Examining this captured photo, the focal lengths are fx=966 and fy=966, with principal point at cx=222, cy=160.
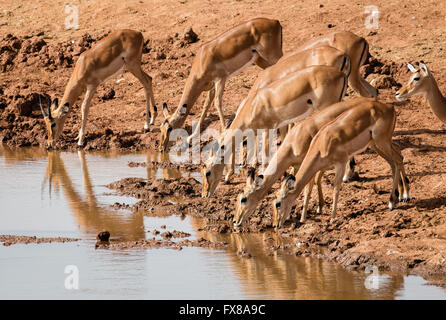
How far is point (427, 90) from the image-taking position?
14375 mm

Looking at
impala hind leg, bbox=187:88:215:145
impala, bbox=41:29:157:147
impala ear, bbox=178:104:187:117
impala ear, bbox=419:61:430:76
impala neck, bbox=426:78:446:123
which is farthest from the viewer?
impala, bbox=41:29:157:147

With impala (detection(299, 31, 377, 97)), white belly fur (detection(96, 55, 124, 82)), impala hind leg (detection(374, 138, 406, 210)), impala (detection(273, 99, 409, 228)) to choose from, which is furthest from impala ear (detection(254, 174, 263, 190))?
white belly fur (detection(96, 55, 124, 82))

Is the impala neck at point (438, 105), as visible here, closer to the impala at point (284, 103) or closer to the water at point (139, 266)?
the impala at point (284, 103)

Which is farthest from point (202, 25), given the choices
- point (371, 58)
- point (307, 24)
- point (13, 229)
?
point (13, 229)

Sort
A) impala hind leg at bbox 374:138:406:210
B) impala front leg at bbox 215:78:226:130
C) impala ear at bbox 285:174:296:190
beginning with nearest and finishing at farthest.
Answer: impala ear at bbox 285:174:296:190 < impala hind leg at bbox 374:138:406:210 < impala front leg at bbox 215:78:226:130

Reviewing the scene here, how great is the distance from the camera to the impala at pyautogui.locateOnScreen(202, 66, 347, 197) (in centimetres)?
1234

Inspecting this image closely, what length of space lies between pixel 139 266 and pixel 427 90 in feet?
21.3

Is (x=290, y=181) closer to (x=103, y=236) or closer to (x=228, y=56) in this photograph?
(x=103, y=236)

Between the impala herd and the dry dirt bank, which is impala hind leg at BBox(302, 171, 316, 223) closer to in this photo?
the impala herd

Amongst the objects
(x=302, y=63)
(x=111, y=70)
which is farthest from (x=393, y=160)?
(x=111, y=70)

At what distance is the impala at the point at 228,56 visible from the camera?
15688 millimetres

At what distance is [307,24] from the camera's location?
19672 mm

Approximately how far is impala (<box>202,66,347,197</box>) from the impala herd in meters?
0.01
